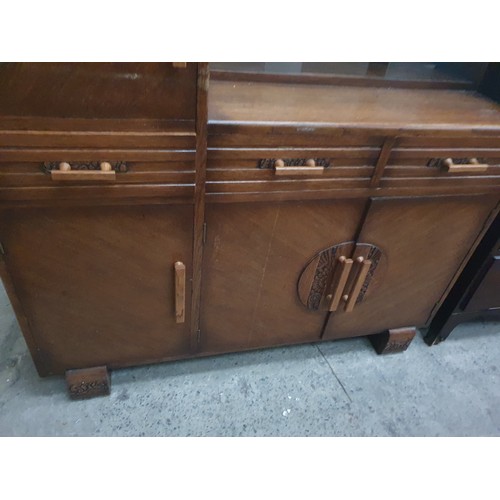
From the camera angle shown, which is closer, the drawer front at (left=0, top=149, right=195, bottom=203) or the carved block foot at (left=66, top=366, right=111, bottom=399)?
the drawer front at (left=0, top=149, right=195, bottom=203)

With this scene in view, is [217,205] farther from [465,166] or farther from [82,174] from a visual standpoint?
[465,166]

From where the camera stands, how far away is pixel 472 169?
1004mm

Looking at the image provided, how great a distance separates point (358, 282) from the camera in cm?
116

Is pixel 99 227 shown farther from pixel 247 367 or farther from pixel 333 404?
pixel 333 404

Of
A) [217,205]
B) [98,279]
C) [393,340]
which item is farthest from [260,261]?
[393,340]

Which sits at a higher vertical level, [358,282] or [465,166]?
[465,166]

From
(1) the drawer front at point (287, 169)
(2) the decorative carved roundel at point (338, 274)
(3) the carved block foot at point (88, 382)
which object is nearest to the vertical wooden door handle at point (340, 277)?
(2) the decorative carved roundel at point (338, 274)

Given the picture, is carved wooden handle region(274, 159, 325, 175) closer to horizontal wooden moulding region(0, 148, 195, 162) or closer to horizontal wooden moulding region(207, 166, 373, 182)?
horizontal wooden moulding region(207, 166, 373, 182)

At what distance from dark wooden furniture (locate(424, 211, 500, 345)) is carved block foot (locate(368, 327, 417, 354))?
130 millimetres

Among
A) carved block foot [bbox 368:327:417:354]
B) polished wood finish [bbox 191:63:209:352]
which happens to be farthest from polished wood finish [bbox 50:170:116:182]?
carved block foot [bbox 368:327:417:354]

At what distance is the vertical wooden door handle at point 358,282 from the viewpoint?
112 centimetres

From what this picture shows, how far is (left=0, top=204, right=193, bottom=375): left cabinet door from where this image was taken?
0.86m

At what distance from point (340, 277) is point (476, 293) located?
55 centimetres

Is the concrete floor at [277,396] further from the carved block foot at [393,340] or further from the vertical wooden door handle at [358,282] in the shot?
the vertical wooden door handle at [358,282]
